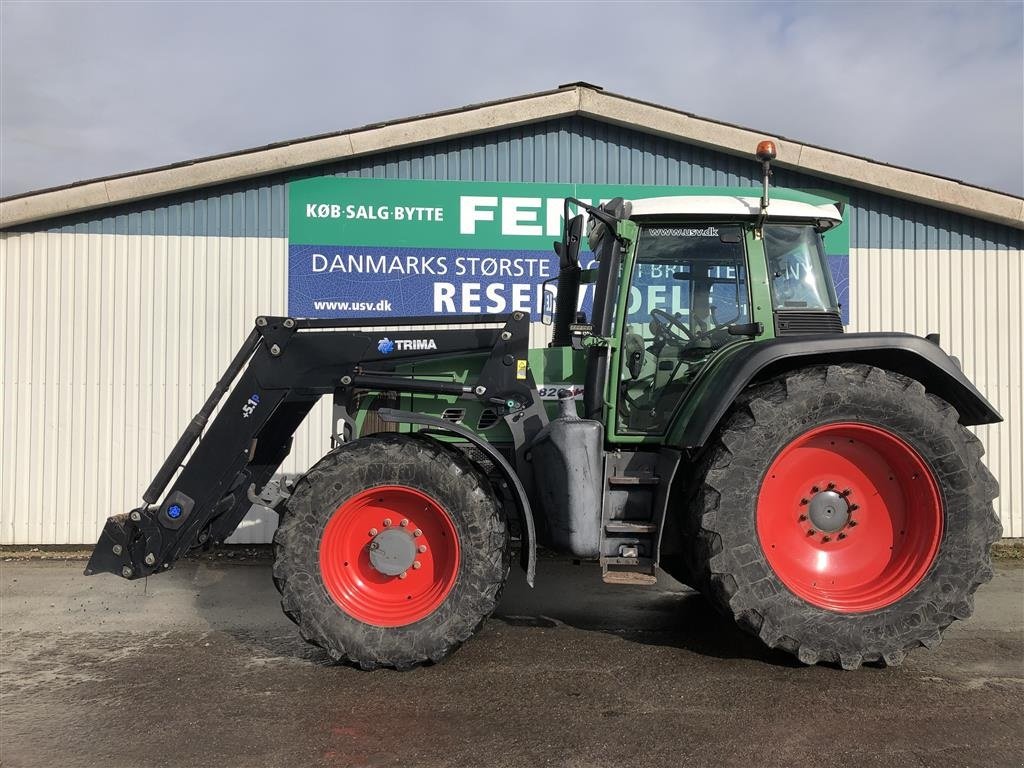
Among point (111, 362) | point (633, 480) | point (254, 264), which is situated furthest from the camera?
point (254, 264)

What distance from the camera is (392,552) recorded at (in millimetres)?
3781

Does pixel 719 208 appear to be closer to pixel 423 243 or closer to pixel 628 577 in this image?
pixel 628 577

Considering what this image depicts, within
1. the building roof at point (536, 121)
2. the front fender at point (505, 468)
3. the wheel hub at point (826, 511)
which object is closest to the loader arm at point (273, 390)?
the front fender at point (505, 468)

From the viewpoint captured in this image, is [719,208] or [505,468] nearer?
[505,468]

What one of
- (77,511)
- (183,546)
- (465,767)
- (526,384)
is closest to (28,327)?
(77,511)

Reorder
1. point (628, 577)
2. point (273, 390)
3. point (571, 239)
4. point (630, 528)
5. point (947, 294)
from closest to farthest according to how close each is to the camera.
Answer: point (628, 577) → point (630, 528) → point (273, 390) → point (571, 239) → point (947, 294)

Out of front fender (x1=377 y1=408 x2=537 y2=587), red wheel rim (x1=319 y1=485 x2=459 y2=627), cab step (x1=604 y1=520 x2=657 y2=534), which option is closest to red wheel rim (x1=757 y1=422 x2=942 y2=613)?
cab step (x1=604 y1=520 x2=657 y2=534)

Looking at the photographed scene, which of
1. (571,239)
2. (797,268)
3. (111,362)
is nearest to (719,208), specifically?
(797,268)

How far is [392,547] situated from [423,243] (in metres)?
4.03

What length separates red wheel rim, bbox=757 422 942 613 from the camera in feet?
12.1

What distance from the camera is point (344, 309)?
23.1 feet

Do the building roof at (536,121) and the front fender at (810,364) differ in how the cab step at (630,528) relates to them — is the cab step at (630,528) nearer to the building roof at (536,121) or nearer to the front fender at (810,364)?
the front fender at (810,364)

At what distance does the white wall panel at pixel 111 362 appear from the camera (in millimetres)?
6863

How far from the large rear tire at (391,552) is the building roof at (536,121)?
13.4 ft
